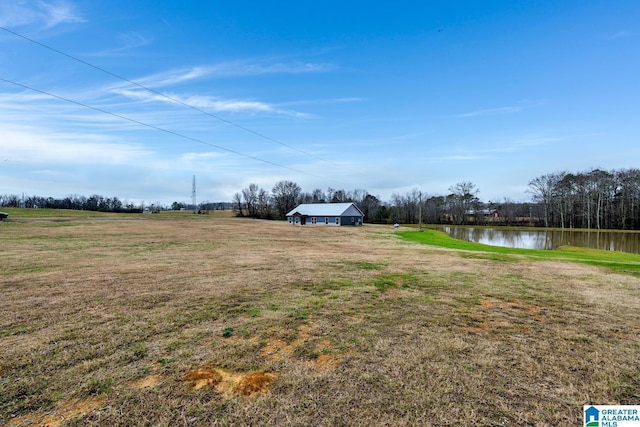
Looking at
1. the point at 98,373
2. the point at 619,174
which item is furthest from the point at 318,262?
the point at 619,174

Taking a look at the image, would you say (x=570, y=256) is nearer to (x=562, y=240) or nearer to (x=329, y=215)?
(x=562, y=240)

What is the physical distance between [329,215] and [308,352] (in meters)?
52.5

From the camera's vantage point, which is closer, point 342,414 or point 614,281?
point 342,414

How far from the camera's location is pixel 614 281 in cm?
994

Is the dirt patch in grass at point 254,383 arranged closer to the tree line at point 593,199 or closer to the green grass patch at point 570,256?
the green grass patch at point 570,256

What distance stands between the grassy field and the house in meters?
47.2

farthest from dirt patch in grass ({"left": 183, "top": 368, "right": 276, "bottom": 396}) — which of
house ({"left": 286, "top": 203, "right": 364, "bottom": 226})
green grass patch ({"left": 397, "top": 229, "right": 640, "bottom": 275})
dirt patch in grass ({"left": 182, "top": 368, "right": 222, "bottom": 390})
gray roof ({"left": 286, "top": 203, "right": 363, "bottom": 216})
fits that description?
gray roof ({"left": 286, "top": 203, "right": 363, "bottom": 216})

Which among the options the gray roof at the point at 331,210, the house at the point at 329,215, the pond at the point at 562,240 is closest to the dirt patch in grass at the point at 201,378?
the pond at the point at 562,240

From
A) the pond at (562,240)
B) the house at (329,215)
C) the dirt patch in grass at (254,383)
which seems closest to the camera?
the dirt patch in grass at (254,383)

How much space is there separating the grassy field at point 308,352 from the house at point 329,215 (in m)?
47.2

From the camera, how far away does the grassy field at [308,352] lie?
311 centimetres

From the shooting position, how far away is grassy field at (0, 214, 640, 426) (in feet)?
10.2

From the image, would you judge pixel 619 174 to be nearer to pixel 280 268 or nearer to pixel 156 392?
pixel 280 268

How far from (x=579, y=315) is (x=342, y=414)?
6.12 meters
